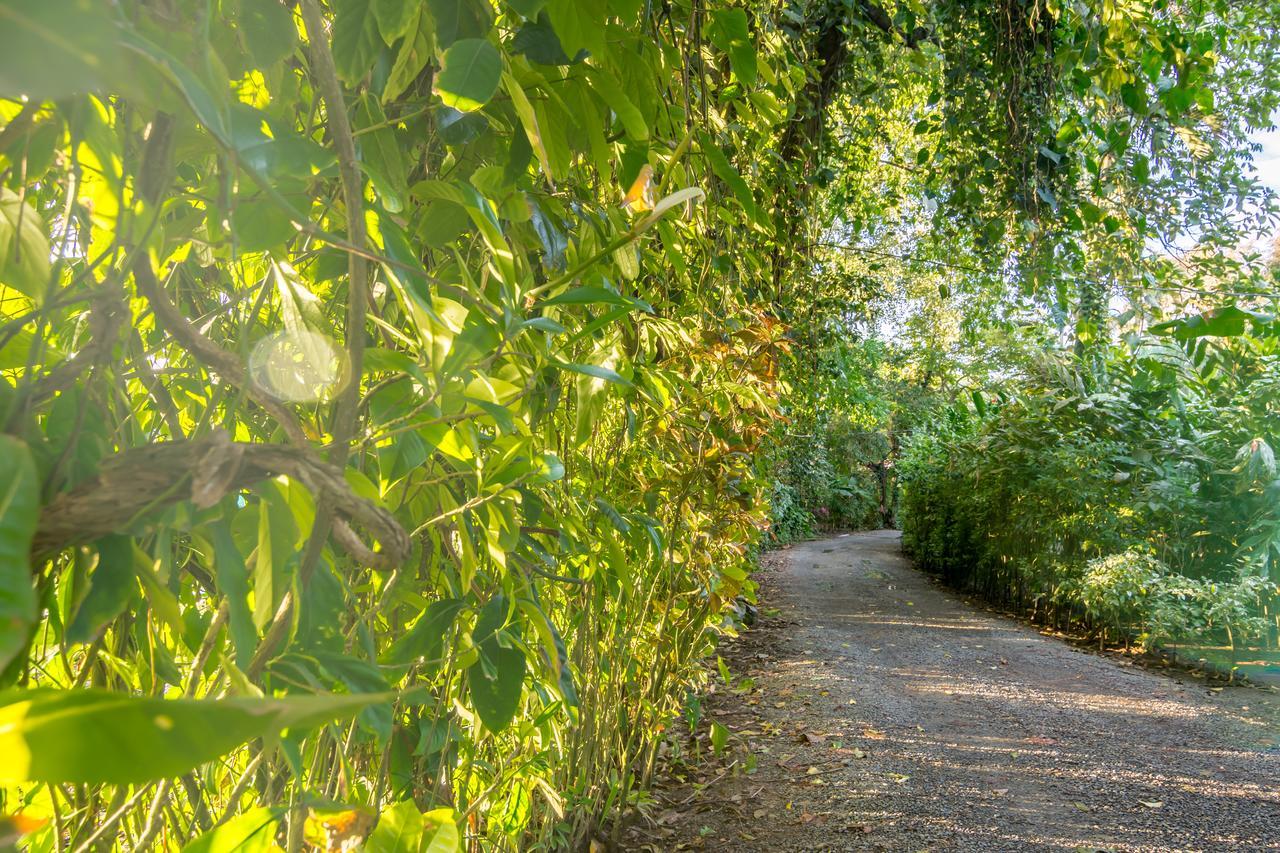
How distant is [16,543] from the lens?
252 mm

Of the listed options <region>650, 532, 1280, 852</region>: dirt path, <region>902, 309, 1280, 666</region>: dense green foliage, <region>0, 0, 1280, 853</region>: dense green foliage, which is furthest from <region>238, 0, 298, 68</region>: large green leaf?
<region>902, 309, 1280, 666</region>: dense green foliage

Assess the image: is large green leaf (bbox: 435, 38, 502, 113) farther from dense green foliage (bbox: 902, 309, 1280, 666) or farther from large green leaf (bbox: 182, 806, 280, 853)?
dense green foliage (bbox: 902, 309, 1280, 666)

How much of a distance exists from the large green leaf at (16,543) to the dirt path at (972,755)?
110 inches

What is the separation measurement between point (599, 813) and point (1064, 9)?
3692 mm

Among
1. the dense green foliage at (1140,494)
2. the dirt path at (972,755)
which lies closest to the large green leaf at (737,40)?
the dirt path at (972,755)

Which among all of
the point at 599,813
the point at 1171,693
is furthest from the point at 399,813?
the point at 1171,693

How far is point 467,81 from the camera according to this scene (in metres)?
0.55

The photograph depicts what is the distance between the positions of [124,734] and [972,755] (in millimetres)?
4169

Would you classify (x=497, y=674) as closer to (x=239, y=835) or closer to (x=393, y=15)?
(x=239, y=835)

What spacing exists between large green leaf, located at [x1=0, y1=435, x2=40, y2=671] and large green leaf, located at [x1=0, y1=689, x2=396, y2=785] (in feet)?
0.07

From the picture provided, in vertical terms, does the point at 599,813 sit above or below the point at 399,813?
below

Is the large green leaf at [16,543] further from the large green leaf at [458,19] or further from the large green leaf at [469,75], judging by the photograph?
the large green leaf at [458,19]

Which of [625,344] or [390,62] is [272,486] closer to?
[390,62]

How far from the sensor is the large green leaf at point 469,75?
1.79 ft
